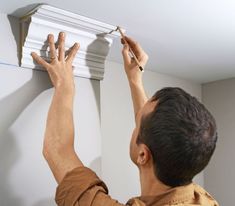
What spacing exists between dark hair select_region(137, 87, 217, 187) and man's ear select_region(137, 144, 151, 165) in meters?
0.01

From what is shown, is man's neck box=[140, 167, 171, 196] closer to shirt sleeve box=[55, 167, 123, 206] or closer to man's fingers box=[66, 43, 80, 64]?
shirt sleeve box=[55, 167, 123, 206]

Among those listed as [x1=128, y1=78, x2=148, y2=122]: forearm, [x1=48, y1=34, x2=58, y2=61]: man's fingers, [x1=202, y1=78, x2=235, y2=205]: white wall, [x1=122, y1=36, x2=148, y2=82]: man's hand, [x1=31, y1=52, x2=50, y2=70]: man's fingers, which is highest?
[x1=48, y1=34, x2=58, y2=61]: man's fingers

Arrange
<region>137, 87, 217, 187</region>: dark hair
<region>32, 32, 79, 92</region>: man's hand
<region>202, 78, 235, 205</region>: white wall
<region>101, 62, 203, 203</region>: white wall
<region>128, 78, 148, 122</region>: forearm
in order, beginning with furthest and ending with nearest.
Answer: <region>202, 78, 235, 205</region>: white wall, <region>101, 62, 203, 203</region>: white wall, <region>128, 78, 148, 122</region>: forearm, <region>32, 32, 79, 92</region>: man's hand, <region>137, 87, 217, 187</region>: dark hair

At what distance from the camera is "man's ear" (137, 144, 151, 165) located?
0.84 meters

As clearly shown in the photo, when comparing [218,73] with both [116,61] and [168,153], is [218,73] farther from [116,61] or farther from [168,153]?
[168,153]

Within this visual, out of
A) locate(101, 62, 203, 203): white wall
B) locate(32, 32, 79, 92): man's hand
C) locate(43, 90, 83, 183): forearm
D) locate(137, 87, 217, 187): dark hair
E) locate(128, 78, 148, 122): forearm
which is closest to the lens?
locate(137, 87, 217, 187): dark hair

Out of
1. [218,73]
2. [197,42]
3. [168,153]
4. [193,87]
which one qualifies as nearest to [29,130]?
[168,153]

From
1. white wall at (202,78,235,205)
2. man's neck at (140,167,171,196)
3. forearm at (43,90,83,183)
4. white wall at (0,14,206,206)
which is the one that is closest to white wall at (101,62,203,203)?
white wall at (0,14,206,206)

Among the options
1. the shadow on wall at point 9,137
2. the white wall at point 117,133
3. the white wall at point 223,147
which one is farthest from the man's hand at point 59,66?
the white wall at point 223,147

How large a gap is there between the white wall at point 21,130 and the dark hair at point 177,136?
0.46 meters

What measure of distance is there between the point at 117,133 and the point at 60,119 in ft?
3.19

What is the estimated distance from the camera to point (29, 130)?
1134 mm

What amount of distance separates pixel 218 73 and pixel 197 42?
718 mm

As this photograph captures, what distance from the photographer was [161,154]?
815 millimetres
